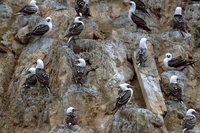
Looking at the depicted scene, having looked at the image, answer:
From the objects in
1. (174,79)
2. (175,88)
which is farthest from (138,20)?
(175,88)

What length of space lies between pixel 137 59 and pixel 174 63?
161cm

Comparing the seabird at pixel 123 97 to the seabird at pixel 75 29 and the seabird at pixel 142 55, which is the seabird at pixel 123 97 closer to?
the seabird at pixel 142 55

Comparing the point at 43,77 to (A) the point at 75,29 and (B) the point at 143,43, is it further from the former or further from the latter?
(B) the point at 143,43

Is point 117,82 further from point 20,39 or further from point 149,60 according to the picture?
point 20,39

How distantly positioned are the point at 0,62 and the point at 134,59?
200 inches

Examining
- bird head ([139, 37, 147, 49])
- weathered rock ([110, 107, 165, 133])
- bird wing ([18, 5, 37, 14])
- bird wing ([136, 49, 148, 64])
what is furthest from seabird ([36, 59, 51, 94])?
bird wing ([18, 5, 37, 14])

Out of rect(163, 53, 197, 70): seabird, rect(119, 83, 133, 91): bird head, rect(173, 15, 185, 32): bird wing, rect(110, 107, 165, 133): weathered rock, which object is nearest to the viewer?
rect(110, 107, 165, 133): weathered rock

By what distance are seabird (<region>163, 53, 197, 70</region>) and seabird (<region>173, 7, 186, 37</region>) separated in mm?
2114

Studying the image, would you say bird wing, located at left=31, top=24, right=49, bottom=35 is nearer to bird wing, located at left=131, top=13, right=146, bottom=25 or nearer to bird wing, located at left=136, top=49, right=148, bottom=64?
bird wing, located at left=131, top=13, right=146, bottom=25

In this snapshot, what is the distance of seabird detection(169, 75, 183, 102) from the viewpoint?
24062 mm

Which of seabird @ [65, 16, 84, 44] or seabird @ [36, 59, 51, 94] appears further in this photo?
seabird @ [65, 16, 84, 44]

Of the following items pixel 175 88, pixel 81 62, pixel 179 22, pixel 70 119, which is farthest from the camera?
pixel 179 22

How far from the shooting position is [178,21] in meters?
27.5

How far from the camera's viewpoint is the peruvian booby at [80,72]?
23.1 meters
